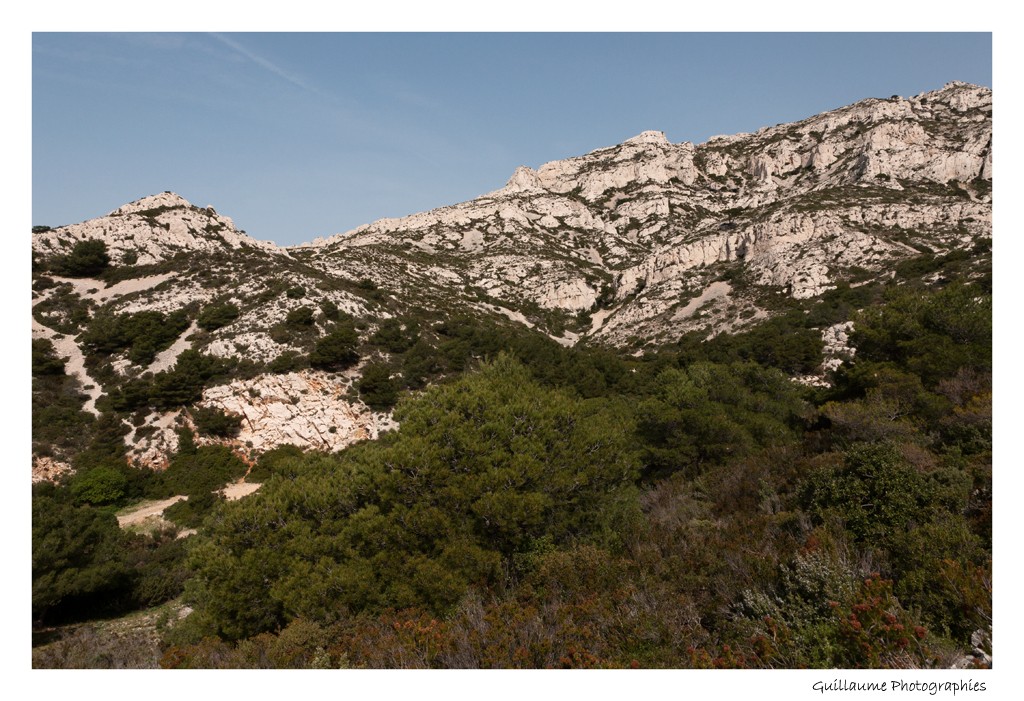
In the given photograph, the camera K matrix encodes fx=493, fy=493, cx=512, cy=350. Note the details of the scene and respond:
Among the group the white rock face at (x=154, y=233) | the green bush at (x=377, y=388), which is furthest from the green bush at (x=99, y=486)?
the white rock face at (x=154, y=233)

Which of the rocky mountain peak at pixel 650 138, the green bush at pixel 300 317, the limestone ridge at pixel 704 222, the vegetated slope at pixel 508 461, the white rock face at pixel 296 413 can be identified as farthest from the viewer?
the rocky mountain peak at pixel 650 138

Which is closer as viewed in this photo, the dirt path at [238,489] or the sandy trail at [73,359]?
the dirt path at [238,489]

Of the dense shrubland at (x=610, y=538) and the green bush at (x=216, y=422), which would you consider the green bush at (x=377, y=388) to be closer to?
the green bush at (x=216, y=422)

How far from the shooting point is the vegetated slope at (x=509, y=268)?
31.7m

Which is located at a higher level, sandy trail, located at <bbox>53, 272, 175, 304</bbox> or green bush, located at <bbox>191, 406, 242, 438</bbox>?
sandy trail, located at <bbox>53, 272, 175, 304</bbox>

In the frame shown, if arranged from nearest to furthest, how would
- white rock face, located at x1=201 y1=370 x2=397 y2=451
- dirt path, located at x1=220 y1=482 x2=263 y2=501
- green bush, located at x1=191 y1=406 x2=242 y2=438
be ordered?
dirt path, located at x1=220 y1=482 x2=263 y2=501 < green bush, located at x1=191 y1=406 x2=242 y2=438 < white rock face, located at x1=201 y1=370 x2=397 y2=451

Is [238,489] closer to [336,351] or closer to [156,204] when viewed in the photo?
[336,351]

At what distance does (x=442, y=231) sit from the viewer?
8588cm

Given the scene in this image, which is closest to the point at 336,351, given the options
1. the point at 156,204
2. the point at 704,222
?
the point at 156,204

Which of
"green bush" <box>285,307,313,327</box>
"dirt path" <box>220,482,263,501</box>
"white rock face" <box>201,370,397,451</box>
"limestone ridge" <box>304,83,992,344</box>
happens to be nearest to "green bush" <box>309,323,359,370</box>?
"white rock face" <box>201,370,397,451</box>

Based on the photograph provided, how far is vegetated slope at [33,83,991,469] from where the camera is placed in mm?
31688

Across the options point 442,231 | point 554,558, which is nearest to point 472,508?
point 554,558

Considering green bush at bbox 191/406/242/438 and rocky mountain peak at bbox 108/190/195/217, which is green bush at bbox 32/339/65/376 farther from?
rocky mountain peak at bbox 108/190/195/217

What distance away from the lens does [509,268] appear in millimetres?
70938
